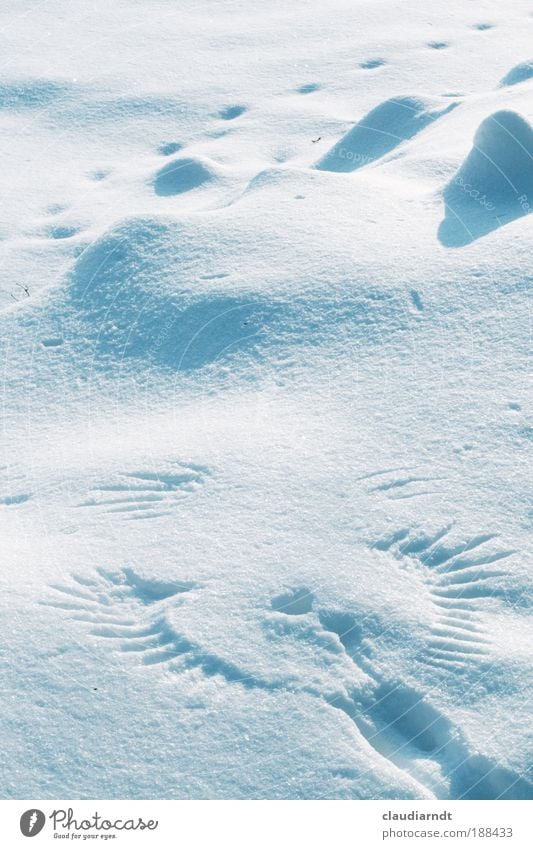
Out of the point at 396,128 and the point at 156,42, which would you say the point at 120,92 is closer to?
the point at 156,42

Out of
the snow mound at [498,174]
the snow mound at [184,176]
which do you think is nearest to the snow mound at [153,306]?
the snow mound at [184,176]

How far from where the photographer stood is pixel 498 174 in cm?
454

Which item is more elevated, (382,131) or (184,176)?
(382,131)

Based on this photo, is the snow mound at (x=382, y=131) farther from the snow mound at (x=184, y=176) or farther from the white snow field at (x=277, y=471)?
the snow mound at (x=184, y=176)

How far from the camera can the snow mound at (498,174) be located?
4.47 meters

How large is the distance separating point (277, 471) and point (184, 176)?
2.75 m

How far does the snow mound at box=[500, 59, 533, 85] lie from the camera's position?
6.18 meters

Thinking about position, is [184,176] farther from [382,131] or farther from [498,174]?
[498,174]

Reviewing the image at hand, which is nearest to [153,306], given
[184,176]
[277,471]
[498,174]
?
[277,471]

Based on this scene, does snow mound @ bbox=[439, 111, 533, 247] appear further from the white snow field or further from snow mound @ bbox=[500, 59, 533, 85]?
snow mound @ bbox=[500, 59, 533, 85]

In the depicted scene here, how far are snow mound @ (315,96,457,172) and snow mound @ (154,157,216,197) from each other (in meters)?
0.66
